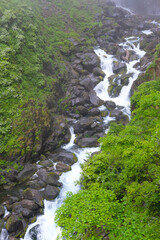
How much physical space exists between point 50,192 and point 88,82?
21.7m

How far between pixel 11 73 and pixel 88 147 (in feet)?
43.8

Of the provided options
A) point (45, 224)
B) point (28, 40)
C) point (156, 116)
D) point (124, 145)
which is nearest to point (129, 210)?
point (124, 145)

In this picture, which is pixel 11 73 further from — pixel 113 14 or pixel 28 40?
pixel 113 14

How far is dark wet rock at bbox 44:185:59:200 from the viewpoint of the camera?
15.2 meters

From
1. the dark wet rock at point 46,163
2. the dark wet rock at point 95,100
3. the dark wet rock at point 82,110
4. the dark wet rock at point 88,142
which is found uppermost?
the dark wet rock at point 95,100

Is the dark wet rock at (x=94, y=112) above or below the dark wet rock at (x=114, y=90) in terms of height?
below

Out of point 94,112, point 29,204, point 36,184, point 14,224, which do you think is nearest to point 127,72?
point 94,112

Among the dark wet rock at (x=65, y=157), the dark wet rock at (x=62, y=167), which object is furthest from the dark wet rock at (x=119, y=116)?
the dark wet rock at (x=62, y=167)

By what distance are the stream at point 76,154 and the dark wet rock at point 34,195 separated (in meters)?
0.64

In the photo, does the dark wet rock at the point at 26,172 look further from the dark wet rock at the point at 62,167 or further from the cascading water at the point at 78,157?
the cascading water at the point at 78,157

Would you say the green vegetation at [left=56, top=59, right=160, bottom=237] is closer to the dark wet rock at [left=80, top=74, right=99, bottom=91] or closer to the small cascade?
the small cascade

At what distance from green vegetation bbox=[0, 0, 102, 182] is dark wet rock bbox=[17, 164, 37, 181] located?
45.0 inches

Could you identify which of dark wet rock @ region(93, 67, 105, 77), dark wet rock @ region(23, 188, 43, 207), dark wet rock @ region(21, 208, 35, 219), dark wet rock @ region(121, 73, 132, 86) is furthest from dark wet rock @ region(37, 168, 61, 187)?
dark wet rock @ region(93, 67, 105, 77)

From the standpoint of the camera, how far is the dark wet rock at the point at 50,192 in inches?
598
